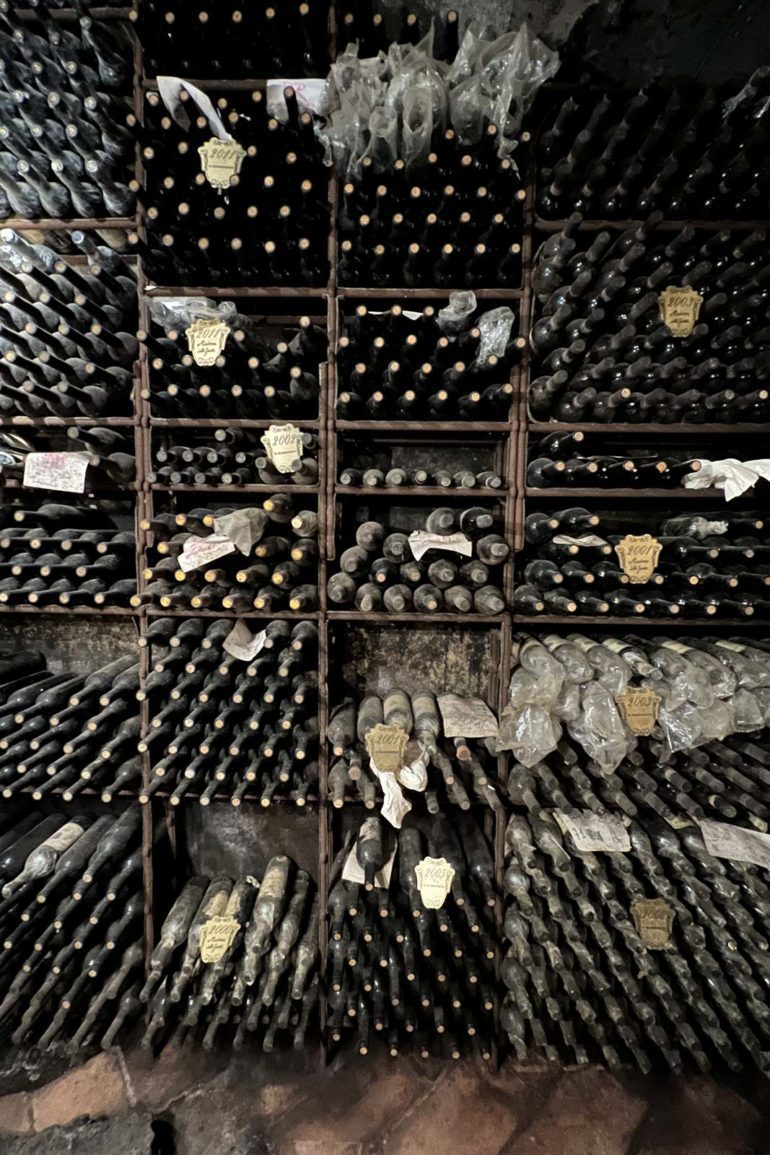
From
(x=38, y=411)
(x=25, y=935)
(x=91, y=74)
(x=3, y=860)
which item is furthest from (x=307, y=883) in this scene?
(x=91, y=74)

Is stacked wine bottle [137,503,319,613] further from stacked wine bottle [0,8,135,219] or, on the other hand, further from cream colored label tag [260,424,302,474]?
stacked wine bottle [0,8,135,219]

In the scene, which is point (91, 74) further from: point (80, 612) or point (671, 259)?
point (671, 259)

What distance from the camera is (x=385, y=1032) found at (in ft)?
5.76

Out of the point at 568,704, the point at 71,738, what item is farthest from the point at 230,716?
the point at 568,704

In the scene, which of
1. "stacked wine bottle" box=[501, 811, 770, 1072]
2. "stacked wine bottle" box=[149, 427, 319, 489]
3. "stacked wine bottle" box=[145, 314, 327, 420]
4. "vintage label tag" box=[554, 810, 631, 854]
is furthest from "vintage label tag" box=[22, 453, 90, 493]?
"vintage label tag" box=[554, 810, 631, 854]

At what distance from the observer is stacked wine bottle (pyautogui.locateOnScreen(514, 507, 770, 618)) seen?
5.07ft

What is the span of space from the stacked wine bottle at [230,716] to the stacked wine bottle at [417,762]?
0.44 ft

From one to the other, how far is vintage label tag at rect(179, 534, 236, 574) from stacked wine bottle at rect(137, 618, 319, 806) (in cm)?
28

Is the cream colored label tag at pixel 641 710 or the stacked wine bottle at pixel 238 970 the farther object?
the stacked wine bottle at pixel 238 970

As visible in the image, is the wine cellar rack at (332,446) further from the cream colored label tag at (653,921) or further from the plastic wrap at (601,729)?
the cream colored label tag at (653,921)

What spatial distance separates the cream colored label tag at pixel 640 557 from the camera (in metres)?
1.52

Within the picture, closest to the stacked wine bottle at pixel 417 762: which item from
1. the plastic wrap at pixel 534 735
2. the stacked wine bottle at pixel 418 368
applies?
the plastic wrap at pixel 534 735

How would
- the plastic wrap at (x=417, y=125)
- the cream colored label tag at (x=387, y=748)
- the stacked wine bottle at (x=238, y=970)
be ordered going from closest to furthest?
1. the plastic wrap at (x=417, y=125)
2. the cream colored label tag at (x=387, y=748)
3. the stacked wine bottle at (x=238, y=970)

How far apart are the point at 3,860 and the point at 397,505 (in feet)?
7.16
